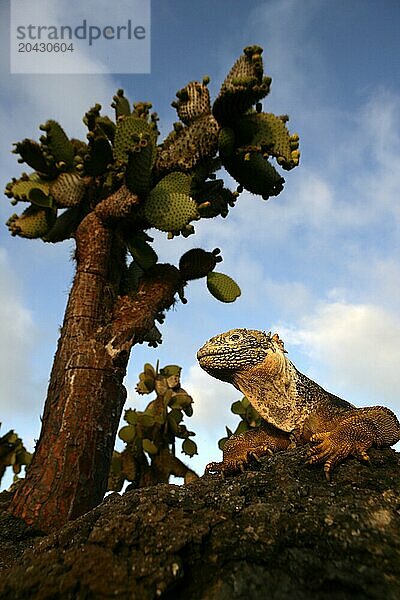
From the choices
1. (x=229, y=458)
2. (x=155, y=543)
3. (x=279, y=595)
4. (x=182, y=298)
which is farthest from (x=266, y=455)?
(x=182, y=298)

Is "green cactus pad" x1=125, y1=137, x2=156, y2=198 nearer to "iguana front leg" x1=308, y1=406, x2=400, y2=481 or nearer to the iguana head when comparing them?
the iguana head

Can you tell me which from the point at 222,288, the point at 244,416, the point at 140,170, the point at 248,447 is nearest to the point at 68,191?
the point at 140,170

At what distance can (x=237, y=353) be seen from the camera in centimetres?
453

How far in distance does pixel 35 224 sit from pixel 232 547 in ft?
15.9

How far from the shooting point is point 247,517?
232cm

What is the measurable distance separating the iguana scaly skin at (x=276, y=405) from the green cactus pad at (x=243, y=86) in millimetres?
2258

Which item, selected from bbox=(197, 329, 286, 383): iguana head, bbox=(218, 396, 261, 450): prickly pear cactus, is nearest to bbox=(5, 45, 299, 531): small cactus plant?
bbox=(197, 329, 286, 383): iguana head

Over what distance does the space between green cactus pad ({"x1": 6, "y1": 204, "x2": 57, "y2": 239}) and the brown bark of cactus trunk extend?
0.58m

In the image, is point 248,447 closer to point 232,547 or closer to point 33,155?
point 232,547

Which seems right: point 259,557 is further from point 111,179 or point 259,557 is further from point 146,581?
point 111,179

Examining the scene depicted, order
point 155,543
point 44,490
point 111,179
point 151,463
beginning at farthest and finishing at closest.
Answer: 1. point 151,463
2. point 111,179
3. point 44,490
4. point 155,543

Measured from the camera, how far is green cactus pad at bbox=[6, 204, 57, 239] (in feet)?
19.8

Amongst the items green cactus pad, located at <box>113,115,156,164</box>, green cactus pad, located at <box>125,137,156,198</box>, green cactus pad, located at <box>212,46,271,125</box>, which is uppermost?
green cactus pad, located at <box>113,115,156,164</box>

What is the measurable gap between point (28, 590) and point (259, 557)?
0.90m
